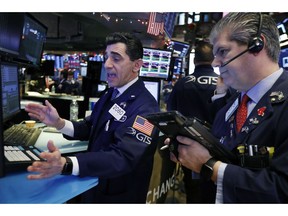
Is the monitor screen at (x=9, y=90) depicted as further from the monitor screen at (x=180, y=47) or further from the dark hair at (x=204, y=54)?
the monitor screen at (x=180, y=47)

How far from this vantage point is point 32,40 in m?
2.69

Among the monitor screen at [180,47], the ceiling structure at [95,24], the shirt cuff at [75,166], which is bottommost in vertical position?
the shirt cuff at [75,166]

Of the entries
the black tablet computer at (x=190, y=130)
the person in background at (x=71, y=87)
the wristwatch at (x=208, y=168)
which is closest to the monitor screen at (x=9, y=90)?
the black tablet computer at (x=190, y=130)

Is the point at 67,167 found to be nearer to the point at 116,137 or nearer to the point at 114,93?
the point at 116,137

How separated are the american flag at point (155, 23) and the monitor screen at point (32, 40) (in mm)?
2164

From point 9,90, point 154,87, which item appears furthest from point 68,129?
point 154,87

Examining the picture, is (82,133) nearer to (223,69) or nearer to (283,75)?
(223,69)

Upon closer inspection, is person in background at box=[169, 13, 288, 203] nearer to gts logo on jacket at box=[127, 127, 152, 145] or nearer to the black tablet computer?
the black tablet computer

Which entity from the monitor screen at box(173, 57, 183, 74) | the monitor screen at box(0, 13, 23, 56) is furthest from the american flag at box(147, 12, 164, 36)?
the monitor screen at box(0, 13, 23, 56)

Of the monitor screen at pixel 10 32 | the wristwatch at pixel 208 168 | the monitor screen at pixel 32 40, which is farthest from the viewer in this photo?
the monitor screen at pixel 32 40

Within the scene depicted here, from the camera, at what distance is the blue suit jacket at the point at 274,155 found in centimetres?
96

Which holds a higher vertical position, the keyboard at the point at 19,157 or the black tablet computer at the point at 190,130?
the black tablet computer at the point at 190,130

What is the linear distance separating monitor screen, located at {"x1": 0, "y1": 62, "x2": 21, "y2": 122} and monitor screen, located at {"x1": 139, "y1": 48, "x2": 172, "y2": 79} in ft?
6.41

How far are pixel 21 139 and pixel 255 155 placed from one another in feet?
4.25
